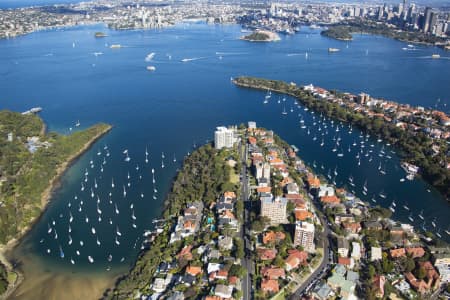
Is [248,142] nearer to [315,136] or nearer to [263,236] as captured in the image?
[315,136]

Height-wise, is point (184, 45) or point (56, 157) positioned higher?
point (184, 45)

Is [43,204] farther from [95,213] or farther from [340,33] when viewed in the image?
[340,33]

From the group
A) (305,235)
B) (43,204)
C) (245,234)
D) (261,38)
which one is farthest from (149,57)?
(305,235)

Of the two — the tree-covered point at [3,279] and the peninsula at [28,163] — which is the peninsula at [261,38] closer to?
the peninsula at [28,163]

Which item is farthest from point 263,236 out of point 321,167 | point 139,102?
point 139,102

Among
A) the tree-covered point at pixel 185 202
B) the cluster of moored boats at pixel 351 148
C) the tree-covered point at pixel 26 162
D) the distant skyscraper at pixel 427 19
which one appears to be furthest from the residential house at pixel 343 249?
the distant skyscraper at pixel 427 19

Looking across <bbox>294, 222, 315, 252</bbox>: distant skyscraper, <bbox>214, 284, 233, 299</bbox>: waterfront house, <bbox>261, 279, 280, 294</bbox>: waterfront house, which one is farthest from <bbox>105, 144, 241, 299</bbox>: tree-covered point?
<bbox>294, 222, 315, 252</bbox>: distant skyscraper

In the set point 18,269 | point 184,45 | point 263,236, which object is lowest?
point 18,269
